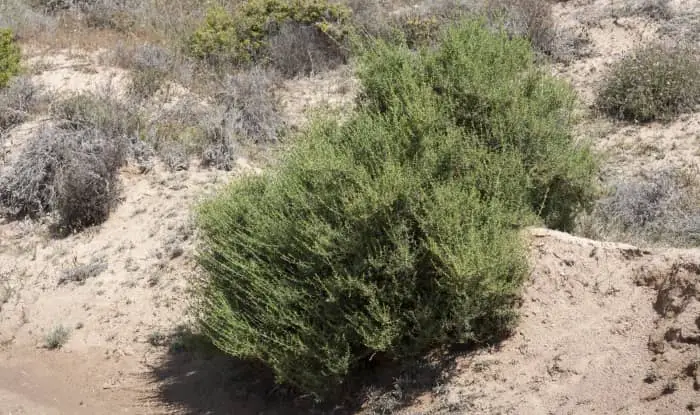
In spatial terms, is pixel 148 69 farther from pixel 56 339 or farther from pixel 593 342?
pixel 593 342

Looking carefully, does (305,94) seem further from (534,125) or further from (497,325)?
(497,325)

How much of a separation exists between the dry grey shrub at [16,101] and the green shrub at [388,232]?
5640 mm

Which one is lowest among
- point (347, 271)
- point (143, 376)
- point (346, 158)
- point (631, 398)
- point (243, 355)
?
point (143, 376)

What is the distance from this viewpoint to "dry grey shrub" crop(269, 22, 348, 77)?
43.0 ft

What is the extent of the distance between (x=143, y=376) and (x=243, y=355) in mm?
1798

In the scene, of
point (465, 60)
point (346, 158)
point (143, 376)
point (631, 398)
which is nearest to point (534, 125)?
point (465, 60)

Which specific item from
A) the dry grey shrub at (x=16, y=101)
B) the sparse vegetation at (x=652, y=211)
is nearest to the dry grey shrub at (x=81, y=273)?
the dry grey shrub at (x=16, y=101)

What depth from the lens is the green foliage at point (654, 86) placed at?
968cm

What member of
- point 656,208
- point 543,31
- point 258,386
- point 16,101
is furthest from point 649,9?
point 16,101

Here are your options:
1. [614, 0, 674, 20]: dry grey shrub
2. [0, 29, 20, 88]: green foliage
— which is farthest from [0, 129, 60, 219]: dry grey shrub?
[614, 0, 674, 20]: dry grey shrub

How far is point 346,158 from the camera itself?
6469 mm

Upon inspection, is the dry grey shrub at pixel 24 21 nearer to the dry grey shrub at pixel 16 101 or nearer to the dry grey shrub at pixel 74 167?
the dry grey shrub at pixel 16 101

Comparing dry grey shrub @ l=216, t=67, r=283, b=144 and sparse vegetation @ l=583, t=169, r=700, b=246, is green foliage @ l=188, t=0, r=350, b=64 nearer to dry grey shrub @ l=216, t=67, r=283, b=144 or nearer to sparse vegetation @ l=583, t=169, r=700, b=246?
dry grey shrub @ l=216, t=67, r=283, b=144

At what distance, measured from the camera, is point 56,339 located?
8.67 meters
